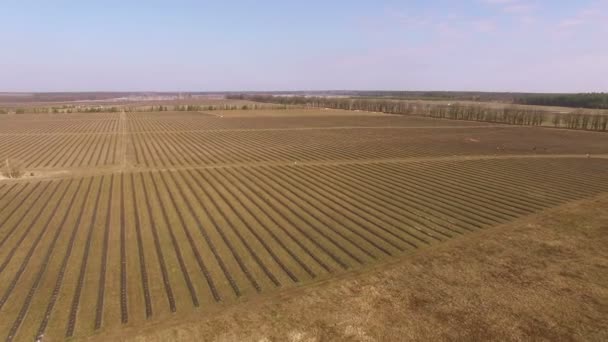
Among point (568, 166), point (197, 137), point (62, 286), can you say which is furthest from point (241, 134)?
point (62, 286)

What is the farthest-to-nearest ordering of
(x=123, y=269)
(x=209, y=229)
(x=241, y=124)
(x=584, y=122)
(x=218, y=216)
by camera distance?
(x=241, y=124) < (x=584, y=122) < (x=218, y=216) < (x=209, y=229) < (x=123, y=269)

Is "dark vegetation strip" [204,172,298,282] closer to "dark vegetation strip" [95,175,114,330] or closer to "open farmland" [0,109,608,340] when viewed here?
"open farmland" [0,109,608,340]

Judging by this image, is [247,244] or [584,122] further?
[584,122]

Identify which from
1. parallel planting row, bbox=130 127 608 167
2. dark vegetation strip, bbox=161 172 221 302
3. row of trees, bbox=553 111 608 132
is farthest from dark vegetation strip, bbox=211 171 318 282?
row of trees, bbox=553 111 608 132

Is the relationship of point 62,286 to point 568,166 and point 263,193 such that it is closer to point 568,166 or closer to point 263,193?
point 263,193

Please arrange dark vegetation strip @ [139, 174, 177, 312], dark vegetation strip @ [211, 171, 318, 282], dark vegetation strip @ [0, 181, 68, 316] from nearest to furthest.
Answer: dark vegetation strip @ [139, 174, 177, 312]
dark vegetation strip @ [0, 181, 68, 316]
dark vegetation strip @ [211, 171, 318, 282]

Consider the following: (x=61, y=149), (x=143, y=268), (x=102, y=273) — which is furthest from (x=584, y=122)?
(x=61, y=149)

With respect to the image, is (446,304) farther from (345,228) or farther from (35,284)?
(35,284)
